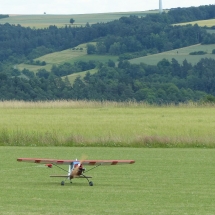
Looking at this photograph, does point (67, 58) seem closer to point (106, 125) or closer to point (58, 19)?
point (58, 19)

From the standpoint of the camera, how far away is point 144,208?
1120 centimetres

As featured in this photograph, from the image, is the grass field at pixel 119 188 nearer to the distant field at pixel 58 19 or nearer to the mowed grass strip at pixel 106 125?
the mowed grass strip at pixel 106 125

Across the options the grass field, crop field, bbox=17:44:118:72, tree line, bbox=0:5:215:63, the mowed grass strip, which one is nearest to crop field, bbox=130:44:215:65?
tree line, bbox=0:5:215:63

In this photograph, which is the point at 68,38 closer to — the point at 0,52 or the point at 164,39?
the point at 0,52

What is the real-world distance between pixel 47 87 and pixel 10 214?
178 feet

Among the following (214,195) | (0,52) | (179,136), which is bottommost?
(0,52)

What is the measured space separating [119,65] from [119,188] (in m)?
73.5

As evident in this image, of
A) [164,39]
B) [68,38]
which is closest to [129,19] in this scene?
[68,38]

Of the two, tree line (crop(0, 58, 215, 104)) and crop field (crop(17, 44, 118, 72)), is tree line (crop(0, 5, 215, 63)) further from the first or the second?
tree line (crop(0, 58, 215, 104))

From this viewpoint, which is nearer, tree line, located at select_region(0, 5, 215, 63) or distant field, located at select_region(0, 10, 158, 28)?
tree line, located at select_region(0, 5, 215, 63)

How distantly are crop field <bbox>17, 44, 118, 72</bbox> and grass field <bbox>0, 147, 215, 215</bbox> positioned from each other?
76.3 metres

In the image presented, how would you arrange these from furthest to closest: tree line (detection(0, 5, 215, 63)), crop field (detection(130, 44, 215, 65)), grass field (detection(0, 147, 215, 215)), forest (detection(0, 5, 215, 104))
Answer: tree line (detection(0, 5, 215, 63)), crop field (detection(130, 44, 215, 65)), forest (detection(0, 5, 215, 104)), grass field (detection(0, 147, 215, 215))

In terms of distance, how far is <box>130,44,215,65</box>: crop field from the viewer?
8481 centimetres

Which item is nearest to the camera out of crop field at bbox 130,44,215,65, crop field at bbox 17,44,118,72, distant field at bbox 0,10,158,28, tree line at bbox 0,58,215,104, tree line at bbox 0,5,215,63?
tree line at bbox 0,58,215,104
